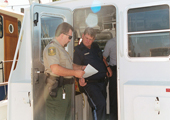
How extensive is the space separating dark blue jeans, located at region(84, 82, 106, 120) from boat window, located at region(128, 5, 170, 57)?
796mm

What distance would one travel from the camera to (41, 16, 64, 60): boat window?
2.51 metres

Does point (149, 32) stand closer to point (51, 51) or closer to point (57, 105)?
point (51, 51)

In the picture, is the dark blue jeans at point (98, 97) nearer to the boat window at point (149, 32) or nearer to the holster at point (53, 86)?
the holster at point (53, 86)

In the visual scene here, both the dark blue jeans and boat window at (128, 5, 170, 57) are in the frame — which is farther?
the dark blue jeans

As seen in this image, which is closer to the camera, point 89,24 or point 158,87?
point 158,87

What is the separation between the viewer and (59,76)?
7.38ft

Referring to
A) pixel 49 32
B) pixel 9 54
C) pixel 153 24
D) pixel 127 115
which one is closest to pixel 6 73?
pixel 9 54

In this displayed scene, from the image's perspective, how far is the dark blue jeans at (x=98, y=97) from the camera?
260 cm

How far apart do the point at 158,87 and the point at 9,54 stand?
3857mm

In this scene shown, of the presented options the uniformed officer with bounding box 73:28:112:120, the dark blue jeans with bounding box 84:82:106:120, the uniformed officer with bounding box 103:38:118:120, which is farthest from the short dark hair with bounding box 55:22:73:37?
the uniformed officer with bounding box 103:38:118:120

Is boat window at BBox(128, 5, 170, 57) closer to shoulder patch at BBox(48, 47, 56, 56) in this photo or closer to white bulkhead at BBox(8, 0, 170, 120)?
white bulkhead at BBox(8, 0, 170, 120)

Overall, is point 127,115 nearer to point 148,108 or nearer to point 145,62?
point 148,108

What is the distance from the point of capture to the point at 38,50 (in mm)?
2408

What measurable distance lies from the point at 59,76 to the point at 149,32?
4.10 ft
